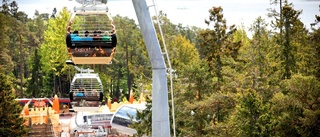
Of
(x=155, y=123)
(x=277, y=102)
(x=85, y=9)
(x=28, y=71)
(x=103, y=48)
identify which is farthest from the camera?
(x=28, y=71)

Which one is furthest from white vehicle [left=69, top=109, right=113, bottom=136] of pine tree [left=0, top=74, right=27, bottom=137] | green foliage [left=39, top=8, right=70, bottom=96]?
green foliage [left=39, top=8, right=70, bottom=96]

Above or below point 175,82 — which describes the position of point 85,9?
above

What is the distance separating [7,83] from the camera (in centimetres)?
2366

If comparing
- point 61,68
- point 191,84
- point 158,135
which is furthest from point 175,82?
point 61,68

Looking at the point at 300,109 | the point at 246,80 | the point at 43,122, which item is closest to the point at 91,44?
the point at 300,109

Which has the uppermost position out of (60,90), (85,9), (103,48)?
(85,9)

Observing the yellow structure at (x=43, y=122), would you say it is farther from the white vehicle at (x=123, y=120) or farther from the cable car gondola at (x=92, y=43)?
the cable car gondola at (x=92, y=43)

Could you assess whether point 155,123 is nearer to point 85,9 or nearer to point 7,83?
point 85,9

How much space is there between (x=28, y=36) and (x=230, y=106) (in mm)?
40628

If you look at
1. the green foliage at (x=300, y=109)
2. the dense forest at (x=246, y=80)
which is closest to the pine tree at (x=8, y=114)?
the dense forest at (x=246, y=80)

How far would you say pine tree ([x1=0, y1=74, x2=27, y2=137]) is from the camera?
2322 cm

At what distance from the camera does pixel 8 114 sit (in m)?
23.4

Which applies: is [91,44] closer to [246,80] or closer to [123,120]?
[246,80]

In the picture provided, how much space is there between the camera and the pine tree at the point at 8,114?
2322 cm
